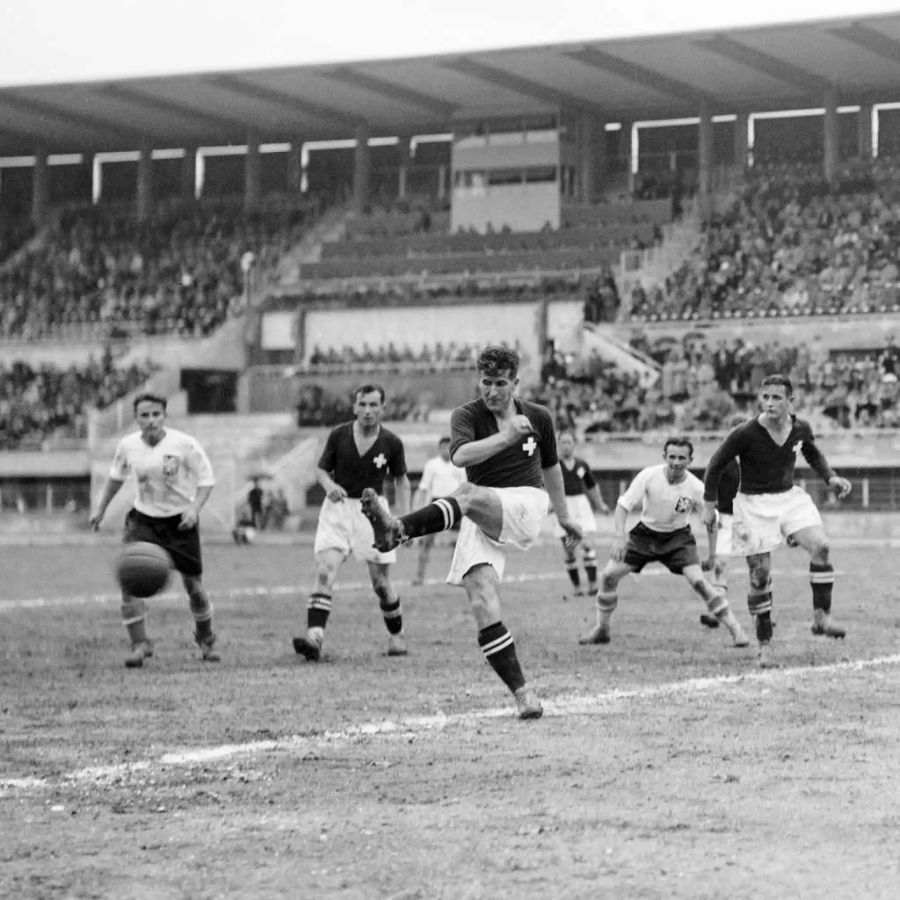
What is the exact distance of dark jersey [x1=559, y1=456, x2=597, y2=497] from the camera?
77.4 ft

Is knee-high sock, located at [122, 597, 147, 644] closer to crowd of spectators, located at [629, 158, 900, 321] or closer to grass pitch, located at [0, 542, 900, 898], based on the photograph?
grass pitch, located at [0, 542, 900, 898]

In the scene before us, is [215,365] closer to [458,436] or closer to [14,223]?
[14,223]

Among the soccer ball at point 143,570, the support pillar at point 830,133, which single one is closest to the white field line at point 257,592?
the soccer ball at point 143,570

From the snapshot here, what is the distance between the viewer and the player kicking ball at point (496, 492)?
34.4 ft

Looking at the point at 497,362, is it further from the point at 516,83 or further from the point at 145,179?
the point at 145,179

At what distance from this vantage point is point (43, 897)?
21.2 ft

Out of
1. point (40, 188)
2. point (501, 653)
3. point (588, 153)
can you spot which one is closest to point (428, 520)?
point (501, 653)

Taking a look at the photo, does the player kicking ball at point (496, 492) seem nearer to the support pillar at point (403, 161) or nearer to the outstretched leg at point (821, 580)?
the outstretched leg at point (821, 580)

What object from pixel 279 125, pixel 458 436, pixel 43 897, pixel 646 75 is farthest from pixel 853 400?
pixel 43 897

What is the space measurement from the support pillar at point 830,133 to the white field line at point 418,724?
43.8 meters

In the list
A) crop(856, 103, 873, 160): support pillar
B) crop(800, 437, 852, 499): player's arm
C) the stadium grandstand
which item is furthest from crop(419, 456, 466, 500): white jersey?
crop(856, 103, 873, 160): support pillar

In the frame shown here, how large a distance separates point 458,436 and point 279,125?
54580 mm

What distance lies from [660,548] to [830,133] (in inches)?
1682

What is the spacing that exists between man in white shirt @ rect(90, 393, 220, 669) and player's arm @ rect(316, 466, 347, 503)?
864mm
